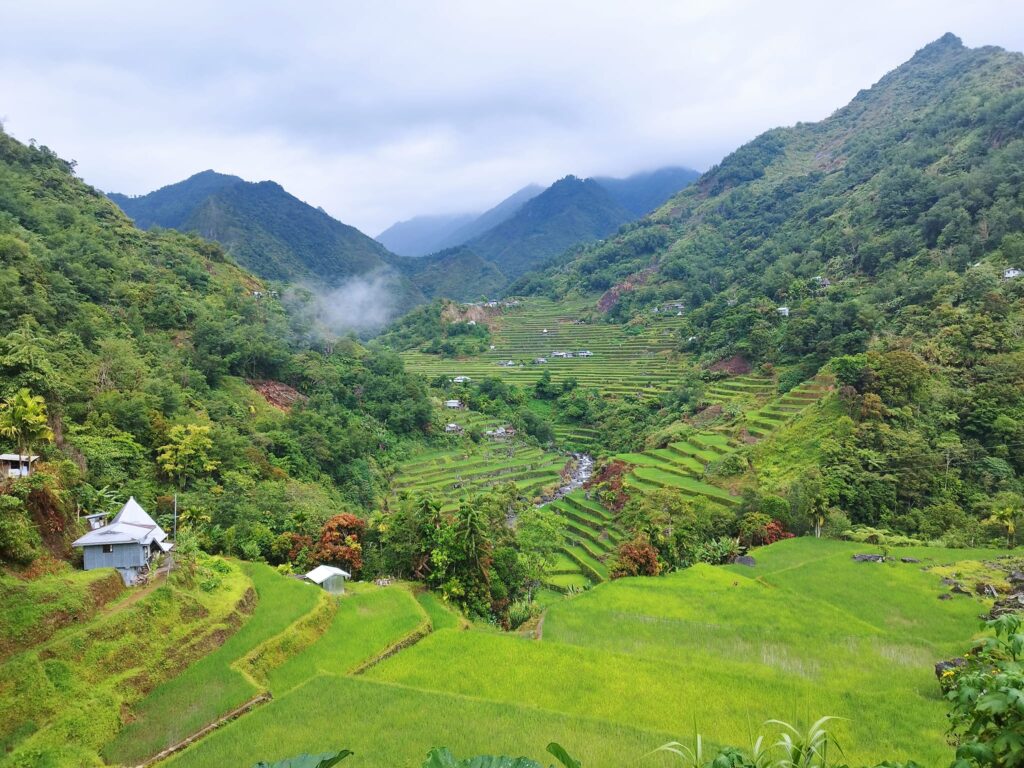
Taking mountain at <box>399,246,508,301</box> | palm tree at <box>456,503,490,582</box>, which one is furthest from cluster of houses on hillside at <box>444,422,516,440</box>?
mountain at <box>399,246,508,301</box>

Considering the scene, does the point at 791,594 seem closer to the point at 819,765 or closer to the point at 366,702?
the point at 366,702

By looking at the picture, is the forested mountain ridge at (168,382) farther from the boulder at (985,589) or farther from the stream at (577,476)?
the boulder at (985,589)

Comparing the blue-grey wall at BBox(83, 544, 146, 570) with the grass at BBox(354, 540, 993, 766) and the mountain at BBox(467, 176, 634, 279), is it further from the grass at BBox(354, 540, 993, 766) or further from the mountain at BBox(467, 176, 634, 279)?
the mountain at BBox(467, 176, 634, 279)

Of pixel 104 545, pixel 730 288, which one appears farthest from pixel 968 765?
pixel 730 288

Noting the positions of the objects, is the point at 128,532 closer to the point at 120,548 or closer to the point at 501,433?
the point at 120,548

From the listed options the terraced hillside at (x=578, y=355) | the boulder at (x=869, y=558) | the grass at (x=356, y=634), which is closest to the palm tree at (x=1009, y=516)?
the boulder at (x=869, y=558)

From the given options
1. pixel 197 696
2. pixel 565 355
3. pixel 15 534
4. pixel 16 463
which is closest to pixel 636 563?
pixel 197 696
